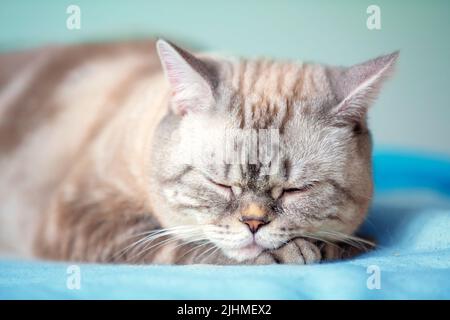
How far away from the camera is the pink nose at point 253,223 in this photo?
163cm

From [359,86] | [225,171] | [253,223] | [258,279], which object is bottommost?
[258,279]

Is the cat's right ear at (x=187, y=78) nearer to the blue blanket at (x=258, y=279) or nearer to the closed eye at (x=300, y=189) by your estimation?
the closed eye at (x=300, y=189)

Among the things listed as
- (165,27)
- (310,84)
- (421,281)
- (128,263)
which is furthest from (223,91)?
(165,27)

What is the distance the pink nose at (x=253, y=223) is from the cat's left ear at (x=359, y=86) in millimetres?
418

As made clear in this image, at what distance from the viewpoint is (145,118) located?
2195mm

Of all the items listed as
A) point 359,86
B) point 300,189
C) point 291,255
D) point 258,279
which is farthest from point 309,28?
point 258,279

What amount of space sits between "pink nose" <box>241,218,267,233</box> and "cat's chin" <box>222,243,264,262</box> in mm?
63

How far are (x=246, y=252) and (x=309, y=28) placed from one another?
136 cm

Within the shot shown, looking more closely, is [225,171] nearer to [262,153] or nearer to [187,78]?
[262,153]

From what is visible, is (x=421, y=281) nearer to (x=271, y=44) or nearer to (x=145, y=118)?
(x=145, y=118)

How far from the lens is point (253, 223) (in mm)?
1633

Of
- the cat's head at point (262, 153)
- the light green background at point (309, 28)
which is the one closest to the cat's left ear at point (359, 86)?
the cat's head at point (262, 153)

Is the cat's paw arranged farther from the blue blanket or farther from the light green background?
the light green background

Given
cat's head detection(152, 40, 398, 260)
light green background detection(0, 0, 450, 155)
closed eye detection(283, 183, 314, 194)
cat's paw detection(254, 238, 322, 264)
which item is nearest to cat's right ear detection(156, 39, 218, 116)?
cat's head detection(152, 40, 398, 260)
